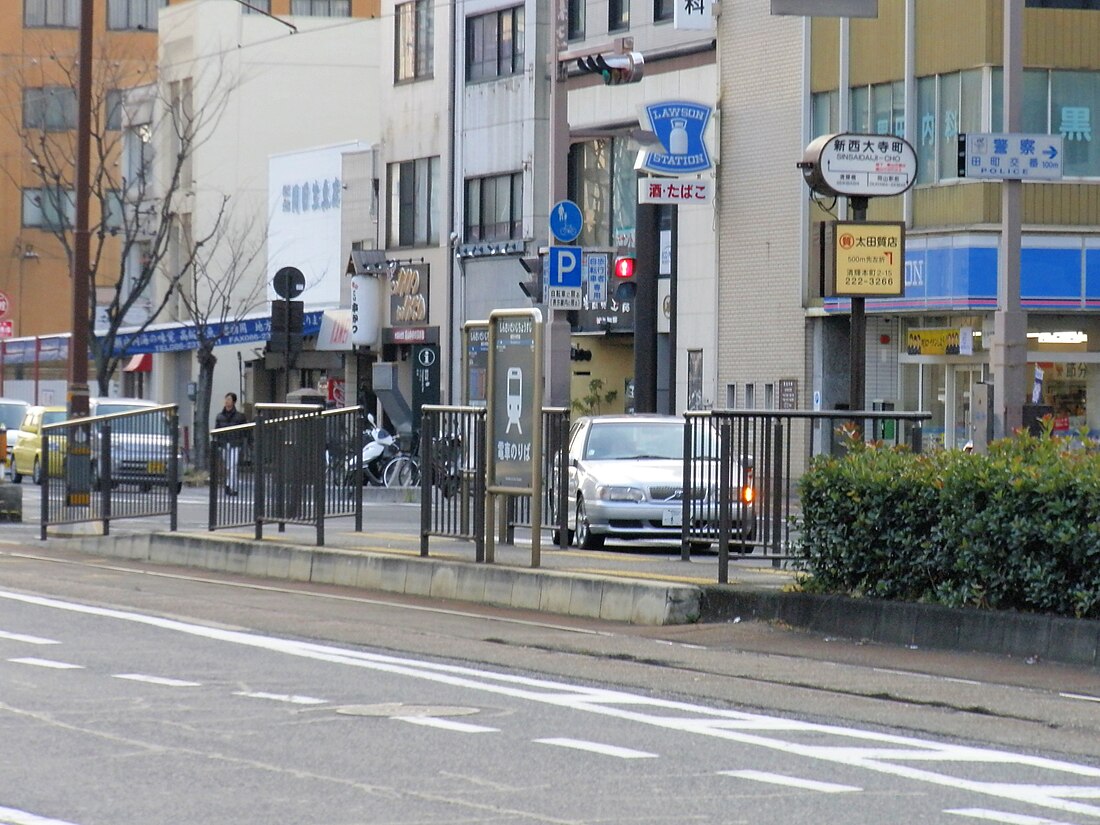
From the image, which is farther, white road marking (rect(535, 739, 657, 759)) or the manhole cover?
the manhole cover

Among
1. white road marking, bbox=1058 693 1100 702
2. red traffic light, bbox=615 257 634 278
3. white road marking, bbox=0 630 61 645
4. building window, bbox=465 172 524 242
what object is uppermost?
building window, bbox=465 172 524 242

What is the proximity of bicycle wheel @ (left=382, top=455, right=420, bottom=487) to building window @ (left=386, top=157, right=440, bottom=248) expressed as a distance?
13134 millimetres

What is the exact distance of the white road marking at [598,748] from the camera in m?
9.07

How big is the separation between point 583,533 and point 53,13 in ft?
207

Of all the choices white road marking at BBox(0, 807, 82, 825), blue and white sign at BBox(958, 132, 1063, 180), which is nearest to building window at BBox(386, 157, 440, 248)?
blue and white sign at BBox(958, 132, 1063, 180)

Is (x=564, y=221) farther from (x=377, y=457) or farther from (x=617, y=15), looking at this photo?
(x=617, y=15)

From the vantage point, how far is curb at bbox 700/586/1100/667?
12477mm

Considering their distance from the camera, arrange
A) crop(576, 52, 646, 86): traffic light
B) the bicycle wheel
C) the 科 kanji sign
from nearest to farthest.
A: crop(576, 52, 646, 86): traffic light → the 科 kanji sign → the bicycle wheel

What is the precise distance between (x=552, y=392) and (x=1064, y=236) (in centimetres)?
979

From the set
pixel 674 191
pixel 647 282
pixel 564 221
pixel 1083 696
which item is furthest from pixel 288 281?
pixel 1083 696

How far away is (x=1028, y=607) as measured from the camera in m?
13.0

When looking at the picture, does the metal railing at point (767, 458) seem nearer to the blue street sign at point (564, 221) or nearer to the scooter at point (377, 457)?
the blue street sign at point (564, 221)

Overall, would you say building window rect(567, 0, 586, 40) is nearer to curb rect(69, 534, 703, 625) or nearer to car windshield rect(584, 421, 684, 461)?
car windshield rect(584, 421, 684, 461)

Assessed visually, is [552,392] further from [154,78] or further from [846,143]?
[154,78]
